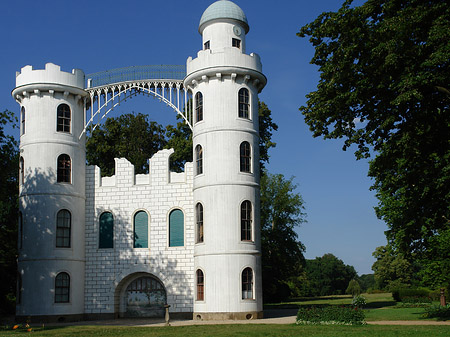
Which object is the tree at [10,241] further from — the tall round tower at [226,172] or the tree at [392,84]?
the tree at [392,84]

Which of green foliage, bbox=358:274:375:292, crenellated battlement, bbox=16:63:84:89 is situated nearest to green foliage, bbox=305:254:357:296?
green foliage, bbox=358:274:375:292

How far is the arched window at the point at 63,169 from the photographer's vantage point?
3272 centimetres

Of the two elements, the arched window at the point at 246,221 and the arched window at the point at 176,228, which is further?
the arched window at the point at 176,228

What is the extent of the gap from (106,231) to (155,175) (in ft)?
14.4

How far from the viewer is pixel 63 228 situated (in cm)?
3225

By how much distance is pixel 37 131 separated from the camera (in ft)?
108

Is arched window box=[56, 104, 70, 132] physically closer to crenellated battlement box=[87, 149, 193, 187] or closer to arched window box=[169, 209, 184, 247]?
crenellated battlement box=[87, 149, 193, 187]

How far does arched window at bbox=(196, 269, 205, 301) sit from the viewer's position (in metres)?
29.9

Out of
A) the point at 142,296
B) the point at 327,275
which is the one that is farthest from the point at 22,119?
the point at 327,275

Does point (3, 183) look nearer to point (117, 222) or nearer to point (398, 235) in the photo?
point (117, 222)

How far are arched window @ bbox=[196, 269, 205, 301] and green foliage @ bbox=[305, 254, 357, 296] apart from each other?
6925 centimetres

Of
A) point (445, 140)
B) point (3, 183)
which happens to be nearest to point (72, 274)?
point (3, 183)

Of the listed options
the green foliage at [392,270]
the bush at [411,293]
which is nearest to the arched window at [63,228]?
the bush at [411,293]

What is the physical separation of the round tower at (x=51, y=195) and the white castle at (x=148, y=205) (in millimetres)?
58
